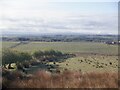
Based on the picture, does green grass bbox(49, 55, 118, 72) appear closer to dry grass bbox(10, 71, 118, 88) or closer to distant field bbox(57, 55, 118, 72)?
distant field bbox(57, 55, 118, 72)

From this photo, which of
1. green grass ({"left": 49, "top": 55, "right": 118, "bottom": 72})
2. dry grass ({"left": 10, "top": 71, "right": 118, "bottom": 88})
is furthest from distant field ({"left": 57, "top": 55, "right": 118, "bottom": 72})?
dry grass ({"left": 10, "top": 71, "right": 118, "bottom": 88})

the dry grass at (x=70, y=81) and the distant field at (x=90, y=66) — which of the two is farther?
the distant field at (x=90, y=66)

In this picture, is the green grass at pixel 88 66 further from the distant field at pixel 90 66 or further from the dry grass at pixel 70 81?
the dry grass at pixel 70 81

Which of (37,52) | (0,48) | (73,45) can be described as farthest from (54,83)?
(73,45)

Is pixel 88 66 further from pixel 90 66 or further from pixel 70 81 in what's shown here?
pixel 70 81

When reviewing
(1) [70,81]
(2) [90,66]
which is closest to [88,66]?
(2) [90,66]

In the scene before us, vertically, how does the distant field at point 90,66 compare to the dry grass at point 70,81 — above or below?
below

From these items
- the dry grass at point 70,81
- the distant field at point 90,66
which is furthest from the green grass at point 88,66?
the dry grass at point 70,81

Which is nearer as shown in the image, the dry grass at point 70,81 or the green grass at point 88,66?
the dry grass at point 70,81

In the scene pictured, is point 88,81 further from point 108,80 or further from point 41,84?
point 41,84
